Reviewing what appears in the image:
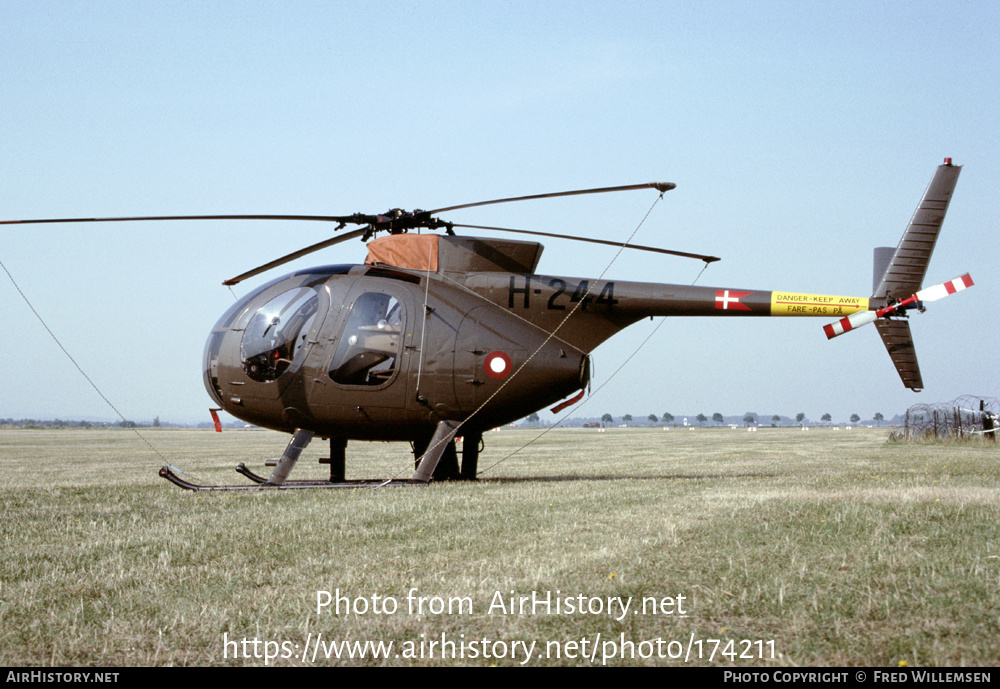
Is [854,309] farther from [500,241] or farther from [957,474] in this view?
[500,241]

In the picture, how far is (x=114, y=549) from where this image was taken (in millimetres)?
8062

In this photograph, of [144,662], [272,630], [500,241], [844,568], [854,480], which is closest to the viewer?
[144,662]

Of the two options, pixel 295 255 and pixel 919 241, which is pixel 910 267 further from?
pixel 295 255

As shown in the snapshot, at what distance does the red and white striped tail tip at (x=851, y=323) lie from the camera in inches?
572

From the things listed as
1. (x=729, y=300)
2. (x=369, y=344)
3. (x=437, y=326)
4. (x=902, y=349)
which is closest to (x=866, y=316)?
(x=902, y=349)

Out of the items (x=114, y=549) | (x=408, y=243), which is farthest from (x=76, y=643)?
(x=408, y=243)

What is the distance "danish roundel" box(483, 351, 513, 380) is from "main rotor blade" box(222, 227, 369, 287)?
10.2ft

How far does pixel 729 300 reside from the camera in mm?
14727

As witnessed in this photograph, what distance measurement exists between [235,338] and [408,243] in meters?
3.54

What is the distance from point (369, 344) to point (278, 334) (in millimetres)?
1616

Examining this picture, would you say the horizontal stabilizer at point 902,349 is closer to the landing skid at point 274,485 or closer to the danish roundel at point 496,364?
the danish roundel at point 496,364

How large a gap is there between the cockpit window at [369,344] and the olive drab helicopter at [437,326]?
0.02 m

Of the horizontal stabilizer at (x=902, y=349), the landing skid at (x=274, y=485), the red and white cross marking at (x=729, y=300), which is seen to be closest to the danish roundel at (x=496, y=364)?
the landing skid at (x=274, y=485)

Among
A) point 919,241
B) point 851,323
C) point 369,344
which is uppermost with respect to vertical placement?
point 919,241
